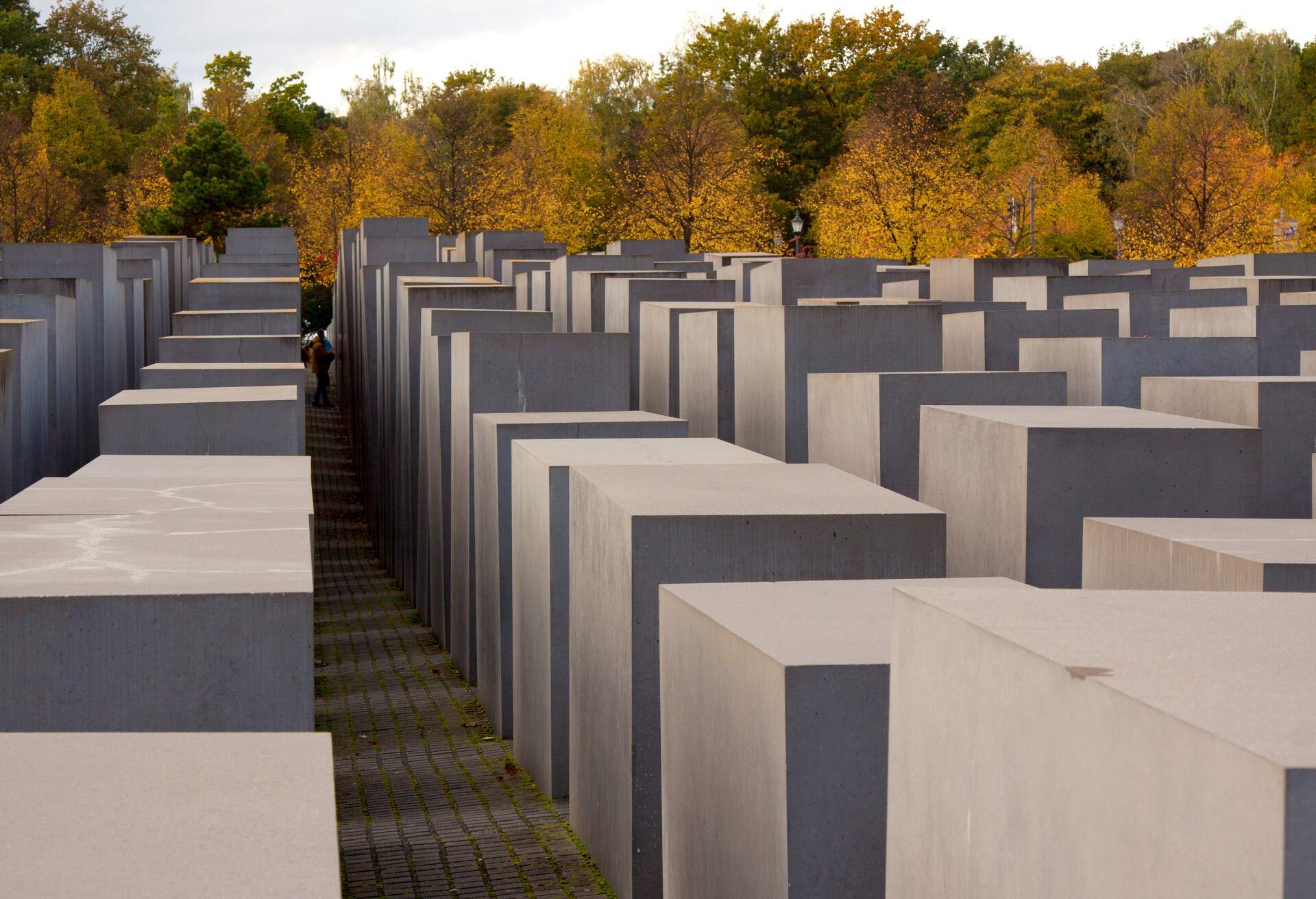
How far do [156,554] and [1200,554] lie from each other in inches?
136

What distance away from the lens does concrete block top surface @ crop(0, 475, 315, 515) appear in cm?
639

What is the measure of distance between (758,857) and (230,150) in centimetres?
4403

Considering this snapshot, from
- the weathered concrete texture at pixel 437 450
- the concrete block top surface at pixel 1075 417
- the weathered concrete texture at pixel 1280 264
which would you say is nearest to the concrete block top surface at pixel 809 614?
the concrete block top surface at pixel 1075 417

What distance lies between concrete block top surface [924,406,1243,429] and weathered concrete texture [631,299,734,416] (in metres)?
5.04

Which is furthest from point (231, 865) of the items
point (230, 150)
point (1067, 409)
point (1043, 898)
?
point (230, 150)

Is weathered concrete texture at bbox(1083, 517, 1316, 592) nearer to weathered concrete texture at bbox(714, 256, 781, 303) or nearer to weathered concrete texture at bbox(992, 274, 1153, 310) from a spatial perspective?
weathered concrete texture at bbox(714, 256, 781, 303)

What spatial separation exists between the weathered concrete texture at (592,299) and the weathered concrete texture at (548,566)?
9442 millimetres

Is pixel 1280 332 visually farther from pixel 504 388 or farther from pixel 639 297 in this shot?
pixel 504 388

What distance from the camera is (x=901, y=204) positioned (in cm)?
4122

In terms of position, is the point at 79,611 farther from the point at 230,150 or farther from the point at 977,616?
the point at 230,150

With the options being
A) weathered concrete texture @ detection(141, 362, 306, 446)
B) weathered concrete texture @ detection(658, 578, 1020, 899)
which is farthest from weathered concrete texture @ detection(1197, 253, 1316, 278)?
weathered concrete texture @ detection(658, 578, 1020, 899)

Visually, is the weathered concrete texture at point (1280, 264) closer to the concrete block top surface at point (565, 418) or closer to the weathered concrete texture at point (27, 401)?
the concrete block top surface at point (565, 418)

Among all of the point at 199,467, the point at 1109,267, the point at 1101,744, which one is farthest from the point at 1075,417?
the point at 1109,267

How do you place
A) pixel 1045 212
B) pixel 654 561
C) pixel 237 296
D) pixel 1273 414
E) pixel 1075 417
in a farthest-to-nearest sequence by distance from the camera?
pixel 1045 212 → pixel 237 296 → pixel 1273 414 → pixel 1075 417 → pixel 654 561
